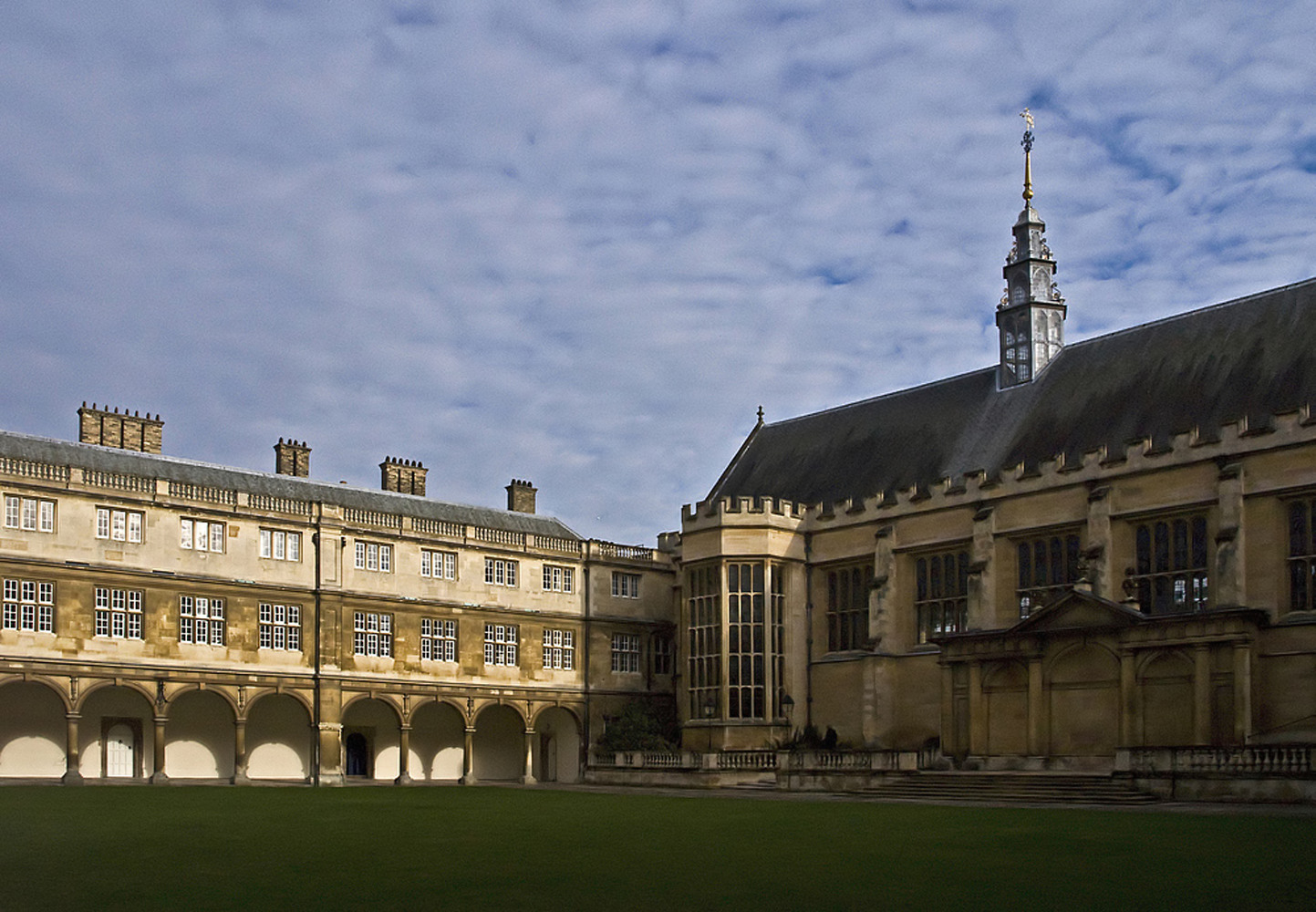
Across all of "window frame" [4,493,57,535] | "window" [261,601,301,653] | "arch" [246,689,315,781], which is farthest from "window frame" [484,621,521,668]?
"window frame" [4,493,57,535]

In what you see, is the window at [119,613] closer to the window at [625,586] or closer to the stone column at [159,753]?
the stone column at [159,753]

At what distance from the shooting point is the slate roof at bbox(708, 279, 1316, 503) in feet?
122

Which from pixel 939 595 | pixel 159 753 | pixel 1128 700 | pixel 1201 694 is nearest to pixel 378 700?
pixel 159 753

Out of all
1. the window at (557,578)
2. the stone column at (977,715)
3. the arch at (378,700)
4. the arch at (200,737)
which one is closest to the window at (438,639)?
the arch at (378,700)

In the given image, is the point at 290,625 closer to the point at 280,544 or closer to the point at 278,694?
the point at 278,694

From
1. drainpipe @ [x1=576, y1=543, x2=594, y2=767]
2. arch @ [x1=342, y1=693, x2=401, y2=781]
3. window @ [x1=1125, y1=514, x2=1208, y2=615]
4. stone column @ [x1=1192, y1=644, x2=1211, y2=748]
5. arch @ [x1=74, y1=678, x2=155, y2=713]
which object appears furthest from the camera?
drainpipe @ [x1=576, y1=543, x2=594, y2=767]

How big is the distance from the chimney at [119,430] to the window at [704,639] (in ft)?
57.4

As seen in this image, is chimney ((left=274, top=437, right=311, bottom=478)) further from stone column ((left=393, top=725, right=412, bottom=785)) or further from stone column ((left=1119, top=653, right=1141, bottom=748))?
Answer: stone column ((left=1119, top=653, right=1141, bottom=748))

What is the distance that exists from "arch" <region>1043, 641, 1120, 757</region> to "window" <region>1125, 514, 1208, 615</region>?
192 centimetres

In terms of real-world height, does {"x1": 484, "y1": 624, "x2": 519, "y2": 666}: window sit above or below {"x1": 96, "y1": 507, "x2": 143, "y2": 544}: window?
below

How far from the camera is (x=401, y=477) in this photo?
53250mm

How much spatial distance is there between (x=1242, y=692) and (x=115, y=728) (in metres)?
30.1

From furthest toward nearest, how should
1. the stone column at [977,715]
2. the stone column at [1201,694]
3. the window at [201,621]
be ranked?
the window at [201,621], the stone column at [977,715], the stone column at [1201,694]

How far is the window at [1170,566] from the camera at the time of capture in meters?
35.4
